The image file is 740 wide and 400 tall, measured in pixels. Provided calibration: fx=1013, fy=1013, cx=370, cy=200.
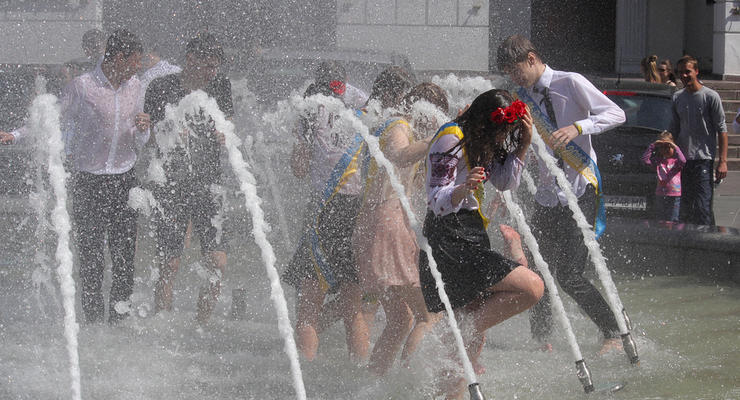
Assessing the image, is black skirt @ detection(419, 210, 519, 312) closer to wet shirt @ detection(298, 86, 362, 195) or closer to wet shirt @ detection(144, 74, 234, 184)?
wet shirt @ detection(298, 86, 362, 195)

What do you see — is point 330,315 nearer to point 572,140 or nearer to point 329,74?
point 329,74

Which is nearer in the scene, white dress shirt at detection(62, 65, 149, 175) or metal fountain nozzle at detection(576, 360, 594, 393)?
metal fountain nozzle at detection(576, 360, 594, 393)

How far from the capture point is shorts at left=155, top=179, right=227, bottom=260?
19.0 ft

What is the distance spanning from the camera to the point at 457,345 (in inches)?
163

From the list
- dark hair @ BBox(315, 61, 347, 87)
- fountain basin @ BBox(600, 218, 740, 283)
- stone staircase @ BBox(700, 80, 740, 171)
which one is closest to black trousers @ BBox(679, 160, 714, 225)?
fountain basin @ BBox(600, 218, 740, 283)

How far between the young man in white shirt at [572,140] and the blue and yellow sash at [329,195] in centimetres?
87

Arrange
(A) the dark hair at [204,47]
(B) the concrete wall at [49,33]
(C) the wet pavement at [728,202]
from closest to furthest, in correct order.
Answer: (A) the dark hair at [204,47], (C) the wet pavement at [728,202], (B) the concrete wall at [49,33]

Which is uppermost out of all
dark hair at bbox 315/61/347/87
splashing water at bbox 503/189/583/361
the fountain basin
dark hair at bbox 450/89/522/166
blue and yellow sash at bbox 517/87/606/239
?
dark hair at bbox 315/61/347/87

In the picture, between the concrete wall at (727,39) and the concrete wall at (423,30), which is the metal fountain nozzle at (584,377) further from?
the concrete wall at (423,30)

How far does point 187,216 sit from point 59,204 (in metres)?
1.09

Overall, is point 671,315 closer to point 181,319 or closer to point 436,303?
point 436,303

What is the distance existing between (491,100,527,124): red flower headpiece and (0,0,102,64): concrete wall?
640 inches

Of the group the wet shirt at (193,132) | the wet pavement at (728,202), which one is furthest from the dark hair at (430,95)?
the wet pavement at (728,202)

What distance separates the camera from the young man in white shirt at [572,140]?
508 cm
